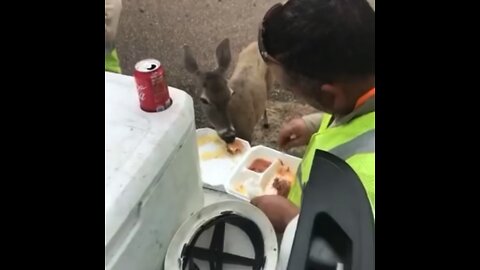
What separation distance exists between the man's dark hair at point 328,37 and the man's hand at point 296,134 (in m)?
0.44

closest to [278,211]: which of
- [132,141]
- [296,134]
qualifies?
[296,134]

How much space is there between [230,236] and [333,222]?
0.60 metres

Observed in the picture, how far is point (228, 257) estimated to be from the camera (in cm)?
132

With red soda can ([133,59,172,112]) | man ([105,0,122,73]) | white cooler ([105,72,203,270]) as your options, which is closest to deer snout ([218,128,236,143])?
man ([105,0,122,73])

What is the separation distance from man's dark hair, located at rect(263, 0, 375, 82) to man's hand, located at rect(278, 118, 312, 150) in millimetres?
436

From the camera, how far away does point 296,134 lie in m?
1.72

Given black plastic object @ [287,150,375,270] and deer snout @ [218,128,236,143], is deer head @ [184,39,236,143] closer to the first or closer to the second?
deer snout @ [218,128,236,143]

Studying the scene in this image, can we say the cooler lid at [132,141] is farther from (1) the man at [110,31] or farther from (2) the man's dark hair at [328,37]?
(1) the man at [110,31]

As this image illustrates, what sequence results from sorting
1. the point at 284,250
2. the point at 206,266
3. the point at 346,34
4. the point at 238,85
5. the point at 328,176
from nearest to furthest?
the point at 328,176
the point at 284,250
the point at 346,34
the point at 206,266
the point at 238,85

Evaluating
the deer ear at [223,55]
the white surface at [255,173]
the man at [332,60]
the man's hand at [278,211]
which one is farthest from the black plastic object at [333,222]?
the deer ear at [223,55]

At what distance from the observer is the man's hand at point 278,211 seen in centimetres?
142
